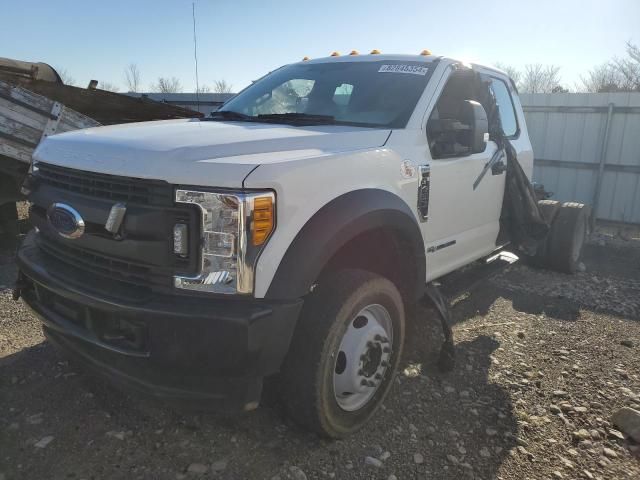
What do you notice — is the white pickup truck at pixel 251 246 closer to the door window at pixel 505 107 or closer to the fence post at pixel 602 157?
the door window at pixel 505 107

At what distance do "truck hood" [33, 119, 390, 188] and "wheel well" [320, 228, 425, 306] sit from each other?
536mm

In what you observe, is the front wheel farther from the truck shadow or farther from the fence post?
the fence post

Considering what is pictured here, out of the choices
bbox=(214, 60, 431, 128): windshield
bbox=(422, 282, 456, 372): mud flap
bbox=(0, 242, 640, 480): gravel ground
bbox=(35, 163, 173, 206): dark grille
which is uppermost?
bbox=(214, 60, 431, 128): windshield

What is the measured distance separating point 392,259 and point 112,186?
161 centimetres

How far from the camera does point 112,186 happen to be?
2248 mm

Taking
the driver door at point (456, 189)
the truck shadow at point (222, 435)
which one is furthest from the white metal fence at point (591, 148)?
the truck shadow at point (222, 435)

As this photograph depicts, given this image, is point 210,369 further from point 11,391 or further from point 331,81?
point 331,81

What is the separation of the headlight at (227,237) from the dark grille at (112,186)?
10 centimetres

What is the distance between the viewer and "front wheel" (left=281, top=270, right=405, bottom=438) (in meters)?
2.34

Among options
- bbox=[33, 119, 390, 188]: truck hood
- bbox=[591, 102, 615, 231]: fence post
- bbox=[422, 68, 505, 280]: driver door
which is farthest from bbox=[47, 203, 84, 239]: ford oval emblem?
bbox=[591, 102, 615, 231]: fence post

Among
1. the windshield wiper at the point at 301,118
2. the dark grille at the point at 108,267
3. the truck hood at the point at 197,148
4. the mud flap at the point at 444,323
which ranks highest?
the windshield wiper at the point at 301,118

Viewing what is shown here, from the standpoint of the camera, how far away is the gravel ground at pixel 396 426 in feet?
8.11

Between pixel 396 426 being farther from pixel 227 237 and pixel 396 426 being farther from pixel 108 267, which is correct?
pixel 108 267

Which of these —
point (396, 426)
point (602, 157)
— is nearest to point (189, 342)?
point (396, 426)
